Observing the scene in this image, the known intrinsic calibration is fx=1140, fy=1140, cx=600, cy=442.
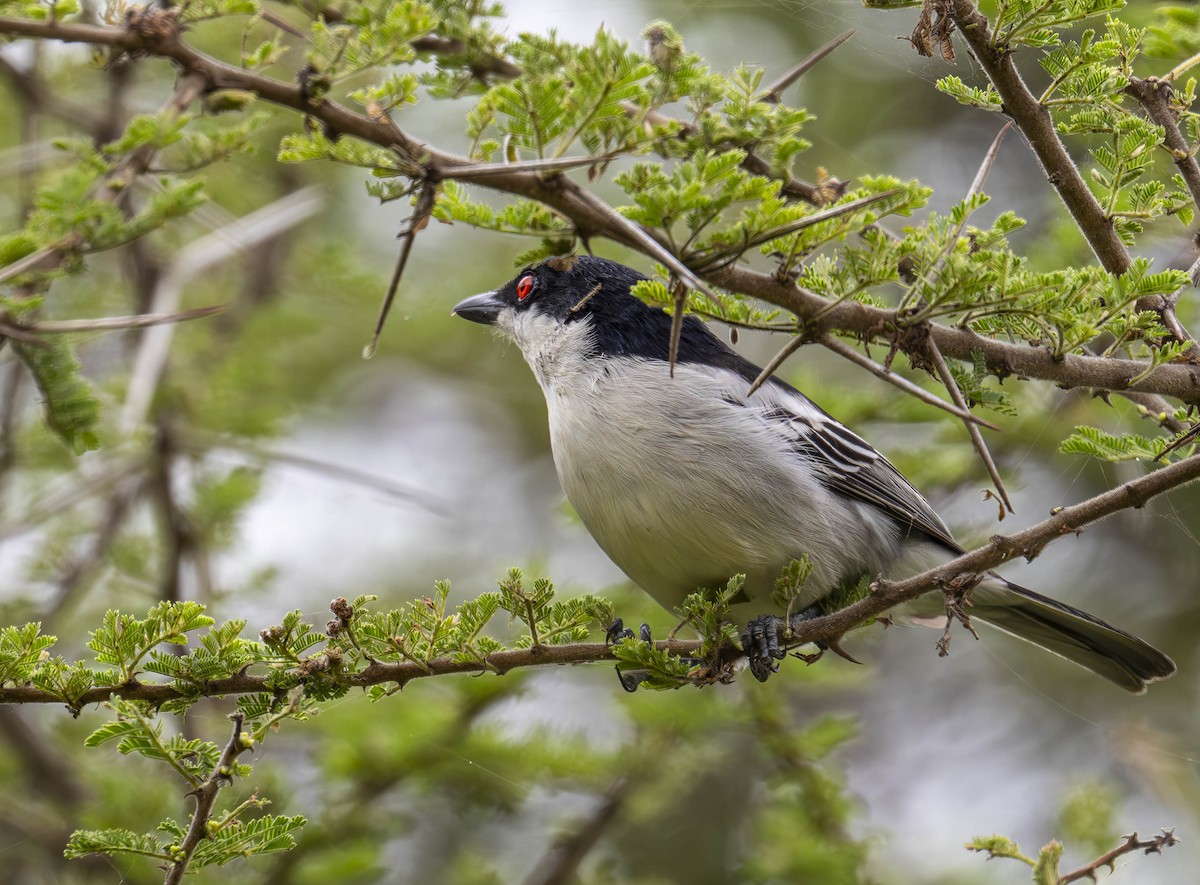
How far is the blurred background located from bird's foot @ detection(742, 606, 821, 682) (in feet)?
3.54

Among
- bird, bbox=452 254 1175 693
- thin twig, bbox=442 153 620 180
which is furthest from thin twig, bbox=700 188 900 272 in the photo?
bird, bbox=452 254 1175 693

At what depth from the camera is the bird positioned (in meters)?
4.10

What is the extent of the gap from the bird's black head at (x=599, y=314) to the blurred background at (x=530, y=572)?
96 cm

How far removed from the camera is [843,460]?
4613 mm

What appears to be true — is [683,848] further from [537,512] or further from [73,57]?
[73,57]

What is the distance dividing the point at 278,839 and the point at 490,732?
9.30 feet

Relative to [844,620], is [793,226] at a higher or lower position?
higher

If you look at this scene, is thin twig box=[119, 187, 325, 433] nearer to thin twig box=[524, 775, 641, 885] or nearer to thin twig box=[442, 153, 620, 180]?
thin twig box=[442, 153, 620, 180]

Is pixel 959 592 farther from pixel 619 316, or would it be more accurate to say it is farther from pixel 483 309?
pixel 483 309

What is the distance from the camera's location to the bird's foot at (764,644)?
379cm

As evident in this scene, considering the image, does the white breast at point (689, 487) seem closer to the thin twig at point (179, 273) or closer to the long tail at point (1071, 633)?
the long tail at point (1071, 633)

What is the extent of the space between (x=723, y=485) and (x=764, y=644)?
1.96 ft

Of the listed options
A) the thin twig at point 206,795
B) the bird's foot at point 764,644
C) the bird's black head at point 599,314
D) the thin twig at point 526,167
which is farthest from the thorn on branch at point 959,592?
the bird's black head at point 599,314

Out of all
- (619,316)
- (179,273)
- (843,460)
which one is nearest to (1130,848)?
(843,460)
